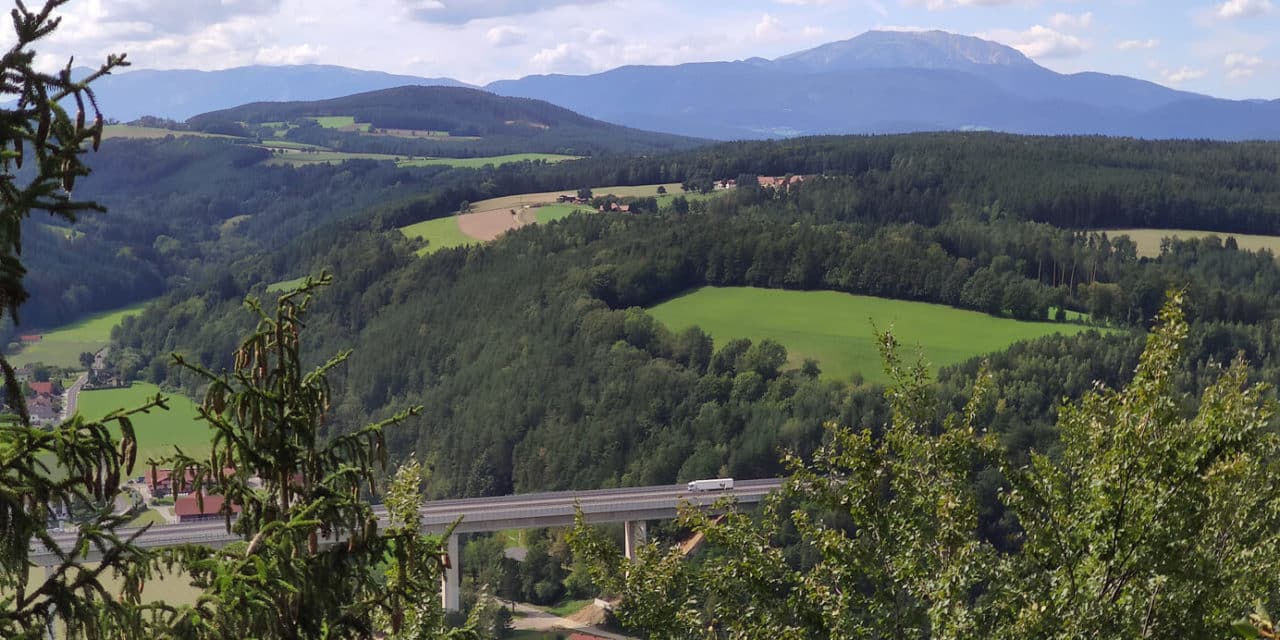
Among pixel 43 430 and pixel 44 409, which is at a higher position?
pixel 43 430

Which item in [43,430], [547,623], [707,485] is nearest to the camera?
[43,430]

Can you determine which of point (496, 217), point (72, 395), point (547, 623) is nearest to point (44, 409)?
point (72, 395)

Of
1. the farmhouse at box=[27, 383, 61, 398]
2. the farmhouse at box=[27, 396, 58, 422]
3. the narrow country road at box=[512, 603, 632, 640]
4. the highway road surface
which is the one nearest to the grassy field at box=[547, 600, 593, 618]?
the narrow country road at box=[512, 603, 632, 640]

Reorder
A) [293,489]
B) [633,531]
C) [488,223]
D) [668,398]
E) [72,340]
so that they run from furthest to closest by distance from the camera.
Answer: [488,223] < [72,340] < [668,398] < [633,531] < [293,489]

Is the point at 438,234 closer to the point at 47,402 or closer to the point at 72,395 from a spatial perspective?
the point at 72,395

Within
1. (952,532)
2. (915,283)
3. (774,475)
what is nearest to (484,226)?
(915,283)

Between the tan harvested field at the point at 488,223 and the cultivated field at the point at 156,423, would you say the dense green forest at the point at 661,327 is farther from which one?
the tan harvested field at the point at 488,223
